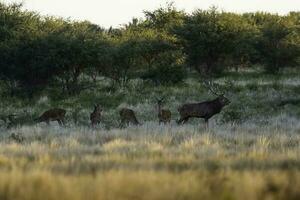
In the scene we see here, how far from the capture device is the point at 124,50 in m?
35.2

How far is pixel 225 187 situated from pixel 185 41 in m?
35.8

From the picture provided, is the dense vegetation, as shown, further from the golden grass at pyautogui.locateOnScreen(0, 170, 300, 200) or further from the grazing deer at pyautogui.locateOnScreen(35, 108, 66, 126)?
the grazing deer at pyautogui.locateOnScreen(35, 108, 66, 126)

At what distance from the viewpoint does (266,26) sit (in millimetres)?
49062

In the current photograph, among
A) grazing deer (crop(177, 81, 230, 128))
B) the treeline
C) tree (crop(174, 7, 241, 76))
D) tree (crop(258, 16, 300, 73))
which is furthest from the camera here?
tree (crop(258, 16, 300, 73))

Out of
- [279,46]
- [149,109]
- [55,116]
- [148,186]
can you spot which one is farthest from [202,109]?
[279,46]

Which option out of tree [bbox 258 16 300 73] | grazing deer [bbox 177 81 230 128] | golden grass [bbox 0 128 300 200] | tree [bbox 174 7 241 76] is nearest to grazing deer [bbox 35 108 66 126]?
grazing deer [bbox 177 81 230 128]

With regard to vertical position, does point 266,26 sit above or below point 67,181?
above

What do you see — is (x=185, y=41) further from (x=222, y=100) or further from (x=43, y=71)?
(x=222, y=100)

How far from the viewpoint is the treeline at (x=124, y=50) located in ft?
109

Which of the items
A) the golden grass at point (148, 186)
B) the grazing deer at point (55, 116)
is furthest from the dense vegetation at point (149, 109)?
the grazing deer at point (55, 116)

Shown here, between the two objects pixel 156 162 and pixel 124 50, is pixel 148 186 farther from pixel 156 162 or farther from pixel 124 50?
pixel 124 50

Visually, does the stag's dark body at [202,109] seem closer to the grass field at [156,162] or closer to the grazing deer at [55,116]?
the grass field at [156,162]

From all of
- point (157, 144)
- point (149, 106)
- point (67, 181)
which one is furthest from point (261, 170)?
point (149, 106)

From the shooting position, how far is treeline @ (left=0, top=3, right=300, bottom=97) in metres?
33.3
